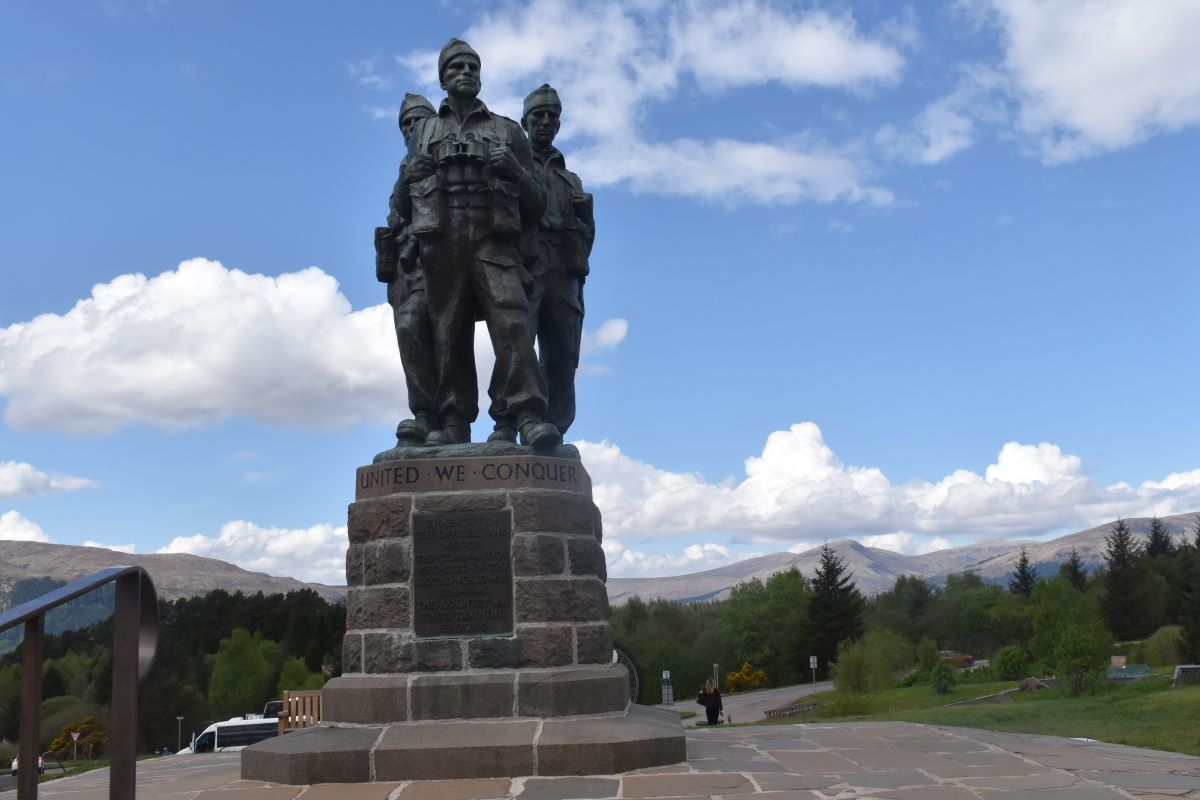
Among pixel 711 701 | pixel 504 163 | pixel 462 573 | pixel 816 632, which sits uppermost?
pixel 504 163

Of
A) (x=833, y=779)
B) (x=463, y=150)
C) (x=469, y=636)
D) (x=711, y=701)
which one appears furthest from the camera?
(x=711, y=701)

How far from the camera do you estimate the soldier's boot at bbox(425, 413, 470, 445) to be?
715 cm

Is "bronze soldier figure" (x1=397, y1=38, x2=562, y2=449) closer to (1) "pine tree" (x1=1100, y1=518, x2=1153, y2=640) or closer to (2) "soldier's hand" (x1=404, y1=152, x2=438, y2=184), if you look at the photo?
(2) "soldier's hand" (x1=404, y1=152, x2=438, y2=184)

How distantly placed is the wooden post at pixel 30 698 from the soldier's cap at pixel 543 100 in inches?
232

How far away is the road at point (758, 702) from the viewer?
39.2 meters

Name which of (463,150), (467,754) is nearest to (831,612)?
(463,150)

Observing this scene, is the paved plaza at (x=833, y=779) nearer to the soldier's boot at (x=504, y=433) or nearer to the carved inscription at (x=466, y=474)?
the carved inscription at (x=466, y=474)

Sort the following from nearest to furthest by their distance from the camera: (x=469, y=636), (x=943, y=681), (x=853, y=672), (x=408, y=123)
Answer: (x=469, y=636) < (x=408, y=123) < (x=943, y=681) < (x=853, y=672)

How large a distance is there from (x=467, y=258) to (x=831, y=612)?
5214cm

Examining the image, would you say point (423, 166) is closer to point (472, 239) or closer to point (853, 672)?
point (472, 239)

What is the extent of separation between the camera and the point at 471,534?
21.6ft

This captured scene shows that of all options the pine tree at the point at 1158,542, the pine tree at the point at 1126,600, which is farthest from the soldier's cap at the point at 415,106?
the pine tree at the point at 1158,542

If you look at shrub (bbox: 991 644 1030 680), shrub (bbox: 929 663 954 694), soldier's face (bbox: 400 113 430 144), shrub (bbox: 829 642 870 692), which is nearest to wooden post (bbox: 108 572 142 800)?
soldier's face (bbox: 400 113 430 144)

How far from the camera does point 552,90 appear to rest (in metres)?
8.09
